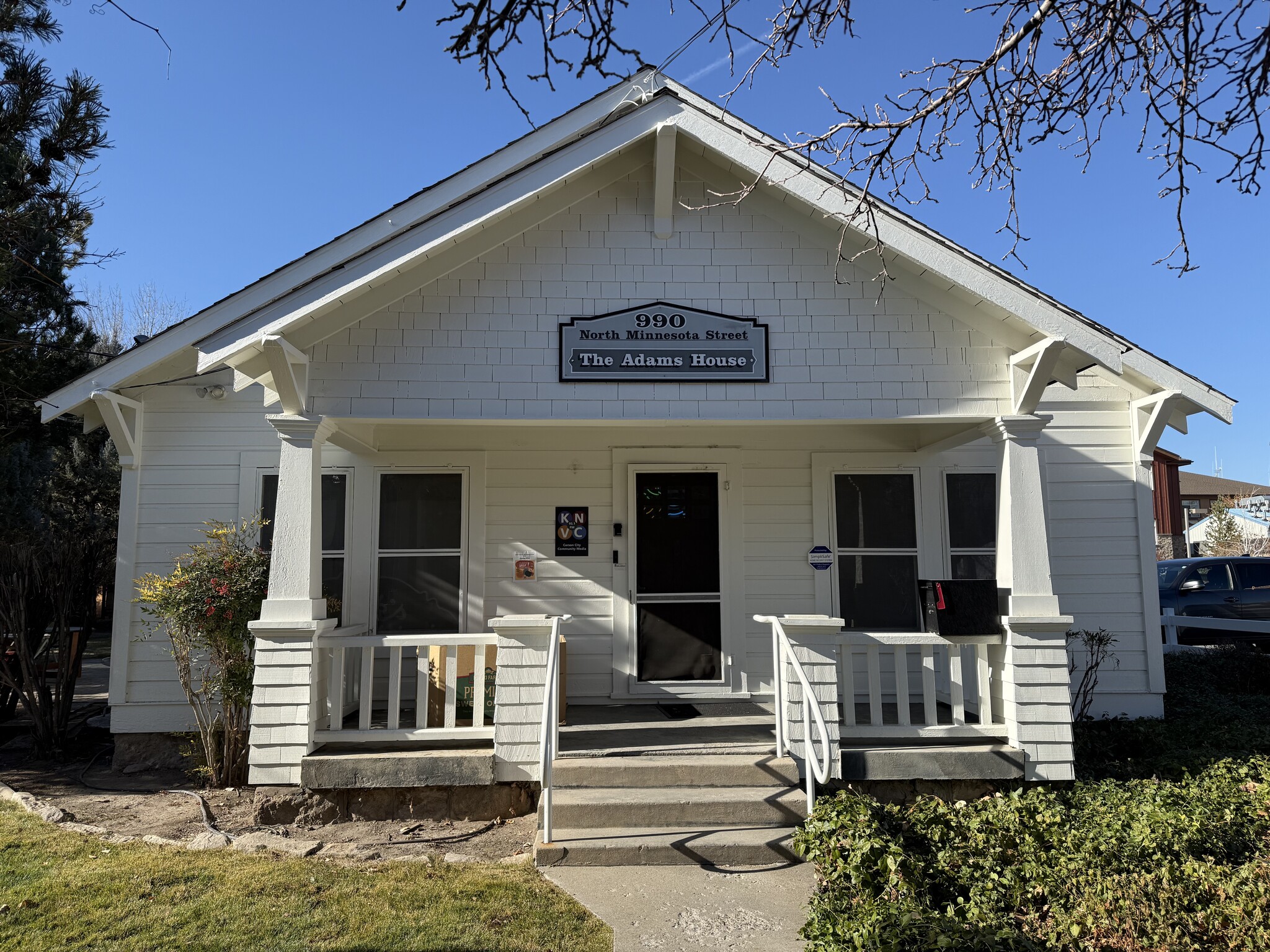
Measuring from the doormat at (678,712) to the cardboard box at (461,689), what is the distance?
0.87 meters

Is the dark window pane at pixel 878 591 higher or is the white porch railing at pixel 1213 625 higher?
the dark window pane at pixel 878 591

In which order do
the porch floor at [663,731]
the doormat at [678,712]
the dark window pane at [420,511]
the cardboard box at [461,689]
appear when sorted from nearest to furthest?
the porch floor at [663,731], the cardboard box at [461,689], the doormat at [678,712], the dark window pane at [420,511]

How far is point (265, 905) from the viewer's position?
427cm

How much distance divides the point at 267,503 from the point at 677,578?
12.4 feet

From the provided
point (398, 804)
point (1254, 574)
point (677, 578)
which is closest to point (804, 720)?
point (677, 578)

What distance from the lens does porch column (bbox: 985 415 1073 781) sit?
5.57 metres

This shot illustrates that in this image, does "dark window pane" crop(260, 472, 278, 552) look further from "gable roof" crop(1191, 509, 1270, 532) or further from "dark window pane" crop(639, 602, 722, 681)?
"gable roof" crop(1191, 509, 1270, 532)

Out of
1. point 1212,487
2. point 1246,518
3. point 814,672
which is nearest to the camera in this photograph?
point 814,672

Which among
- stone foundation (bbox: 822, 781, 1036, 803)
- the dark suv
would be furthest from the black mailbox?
the dark suv

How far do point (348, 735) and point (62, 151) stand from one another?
647 cm

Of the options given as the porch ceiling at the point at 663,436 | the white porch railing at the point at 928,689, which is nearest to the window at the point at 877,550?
the porch ceiling at the point at 663,436

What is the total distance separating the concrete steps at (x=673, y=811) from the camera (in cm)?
468

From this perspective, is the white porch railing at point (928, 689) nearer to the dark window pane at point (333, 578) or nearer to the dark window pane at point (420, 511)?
the dark window pane at point (420, 511)

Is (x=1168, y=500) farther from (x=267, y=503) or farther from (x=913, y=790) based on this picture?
(x=267, y=503)
